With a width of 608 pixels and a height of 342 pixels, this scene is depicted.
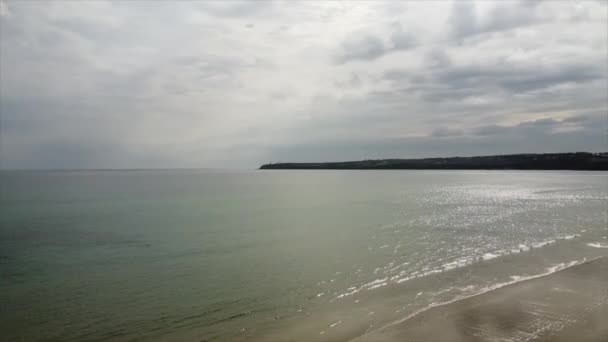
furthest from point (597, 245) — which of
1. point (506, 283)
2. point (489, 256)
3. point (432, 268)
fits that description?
point (432, 268)

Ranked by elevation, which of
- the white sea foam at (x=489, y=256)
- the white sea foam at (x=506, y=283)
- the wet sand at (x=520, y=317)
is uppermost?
the wet sand at (x=520, y=317)

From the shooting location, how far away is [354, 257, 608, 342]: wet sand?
10.1m

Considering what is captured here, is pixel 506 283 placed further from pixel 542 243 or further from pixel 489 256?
pixel 542 243

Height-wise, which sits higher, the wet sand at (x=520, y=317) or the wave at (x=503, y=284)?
the wet sand at (x=520, y=317)

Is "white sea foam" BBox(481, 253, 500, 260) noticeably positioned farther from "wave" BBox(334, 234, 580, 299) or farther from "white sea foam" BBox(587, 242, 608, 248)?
"white sea foam" BBox(587, 242, 608, 248)

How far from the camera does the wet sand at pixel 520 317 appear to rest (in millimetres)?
10055

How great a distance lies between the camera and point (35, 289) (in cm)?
1501

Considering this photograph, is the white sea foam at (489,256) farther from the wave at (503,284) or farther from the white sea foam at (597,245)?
the white sea foam at (597,245)

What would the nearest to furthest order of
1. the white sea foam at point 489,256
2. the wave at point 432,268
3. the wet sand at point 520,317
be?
1. the wet sand at point 520,317
2. the wave at point 432,268
3. the white sea foam at point 489,256

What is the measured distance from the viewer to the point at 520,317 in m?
11.3

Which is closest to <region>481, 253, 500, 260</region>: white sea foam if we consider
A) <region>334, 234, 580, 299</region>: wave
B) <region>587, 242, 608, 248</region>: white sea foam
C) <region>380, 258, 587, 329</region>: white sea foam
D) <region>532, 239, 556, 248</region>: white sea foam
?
<region>334, 234, 580, 299</region>: wave

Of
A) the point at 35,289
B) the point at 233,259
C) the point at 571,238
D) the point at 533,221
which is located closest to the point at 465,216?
the point at 533,221

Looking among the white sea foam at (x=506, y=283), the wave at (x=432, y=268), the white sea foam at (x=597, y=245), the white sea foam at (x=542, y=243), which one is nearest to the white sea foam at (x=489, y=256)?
the wave at (x=432, y=268)

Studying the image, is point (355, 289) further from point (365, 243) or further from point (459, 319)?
point (365, 243)
